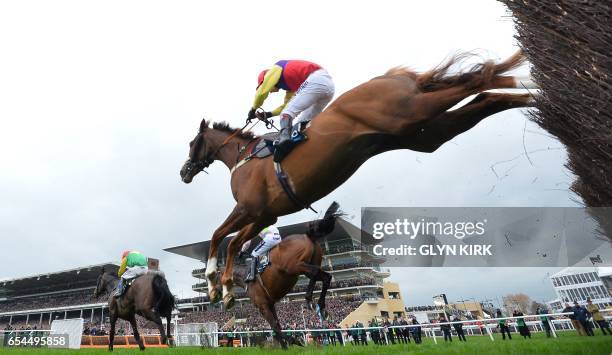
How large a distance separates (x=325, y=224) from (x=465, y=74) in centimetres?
533

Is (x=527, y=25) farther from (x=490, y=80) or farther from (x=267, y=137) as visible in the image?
(x=267, y=137)

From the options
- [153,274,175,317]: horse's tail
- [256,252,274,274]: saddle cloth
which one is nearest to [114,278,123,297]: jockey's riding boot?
[153,274,175,317]: horse's tail

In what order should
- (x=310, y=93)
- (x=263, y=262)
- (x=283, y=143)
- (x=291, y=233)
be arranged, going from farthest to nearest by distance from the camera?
(x=291, y=233) → (x=263, y=262) → (x=310, y=93) → (x=283, y=143)

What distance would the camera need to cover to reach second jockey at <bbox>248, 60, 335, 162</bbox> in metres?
4.57

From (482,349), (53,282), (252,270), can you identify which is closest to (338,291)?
(53,282)

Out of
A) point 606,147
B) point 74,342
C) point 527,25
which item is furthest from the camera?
point 74,342

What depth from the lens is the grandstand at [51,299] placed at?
193 feet

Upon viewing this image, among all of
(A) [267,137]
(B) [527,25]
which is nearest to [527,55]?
(B) [527,25]

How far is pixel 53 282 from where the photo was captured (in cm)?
6406

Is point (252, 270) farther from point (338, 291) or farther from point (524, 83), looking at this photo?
point (338, 291)

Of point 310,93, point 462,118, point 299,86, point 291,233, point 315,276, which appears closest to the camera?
point 462,118

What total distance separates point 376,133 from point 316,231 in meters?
5.02

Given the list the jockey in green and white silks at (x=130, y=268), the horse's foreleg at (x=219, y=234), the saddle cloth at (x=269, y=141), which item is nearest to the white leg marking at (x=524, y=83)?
the saddle cloth at (x=269, y=141)

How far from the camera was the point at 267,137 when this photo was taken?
4.80 meters
